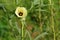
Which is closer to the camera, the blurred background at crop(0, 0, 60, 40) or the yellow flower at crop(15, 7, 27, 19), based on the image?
the yellow flower at crop(15, 7, 27, 19)

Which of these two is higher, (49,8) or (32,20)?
(49,8)

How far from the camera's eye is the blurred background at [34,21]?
57.9 inches

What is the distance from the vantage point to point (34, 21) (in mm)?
2340

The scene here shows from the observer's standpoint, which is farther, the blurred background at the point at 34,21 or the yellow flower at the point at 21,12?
the blurred background at the point at 34,21

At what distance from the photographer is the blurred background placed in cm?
147

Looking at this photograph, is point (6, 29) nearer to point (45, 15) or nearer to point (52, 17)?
point (45, 15)

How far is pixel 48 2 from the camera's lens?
67.4 inches

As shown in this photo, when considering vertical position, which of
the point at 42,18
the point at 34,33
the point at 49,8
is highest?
the point at 49,8

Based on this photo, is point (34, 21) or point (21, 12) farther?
point (34, 21)

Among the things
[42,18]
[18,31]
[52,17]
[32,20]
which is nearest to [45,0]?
[52,17]

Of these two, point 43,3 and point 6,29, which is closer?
point 43,3

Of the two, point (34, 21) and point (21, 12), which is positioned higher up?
point (21, 12)

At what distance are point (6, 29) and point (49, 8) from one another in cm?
60

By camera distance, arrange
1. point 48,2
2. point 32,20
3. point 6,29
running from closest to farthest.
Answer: point 48,2, point 6,29, point 32,20
